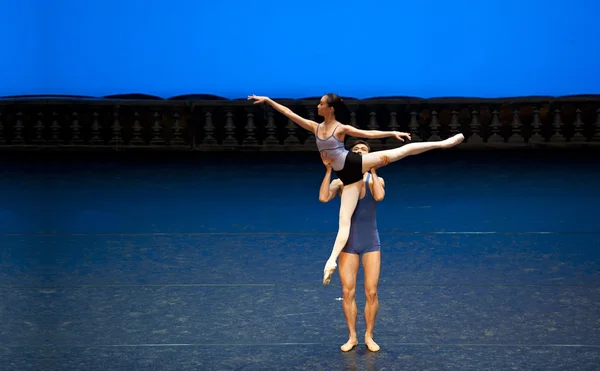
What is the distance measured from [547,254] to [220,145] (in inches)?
334

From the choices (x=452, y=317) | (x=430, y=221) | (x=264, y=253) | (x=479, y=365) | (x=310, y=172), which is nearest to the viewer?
(x=479, y=365)

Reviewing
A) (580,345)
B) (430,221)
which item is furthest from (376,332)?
(430,221)

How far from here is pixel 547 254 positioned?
8.23m

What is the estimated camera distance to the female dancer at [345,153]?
5141 mm

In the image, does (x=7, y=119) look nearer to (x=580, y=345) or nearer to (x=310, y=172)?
(x=310, y=172)

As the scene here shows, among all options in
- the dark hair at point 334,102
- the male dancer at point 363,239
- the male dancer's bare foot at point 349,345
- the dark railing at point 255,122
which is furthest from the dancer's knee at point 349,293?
the dark railing at point 255,122

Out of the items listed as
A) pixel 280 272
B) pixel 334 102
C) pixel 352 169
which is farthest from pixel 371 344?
pixel 280 272

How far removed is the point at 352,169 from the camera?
523cm

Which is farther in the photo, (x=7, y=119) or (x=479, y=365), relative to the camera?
(x=7, y=119)

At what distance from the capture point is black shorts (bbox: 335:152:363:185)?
522 centimetres

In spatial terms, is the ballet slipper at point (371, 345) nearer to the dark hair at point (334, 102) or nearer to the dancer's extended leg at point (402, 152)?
the dancer's extended leg at point (402, 152)

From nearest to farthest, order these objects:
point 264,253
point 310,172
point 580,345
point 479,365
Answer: point 479,365 → point 580,345 → point 264,253 → point 310,172

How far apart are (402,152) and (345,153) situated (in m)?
0.34

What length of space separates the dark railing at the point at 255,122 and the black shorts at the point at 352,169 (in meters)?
10.1
